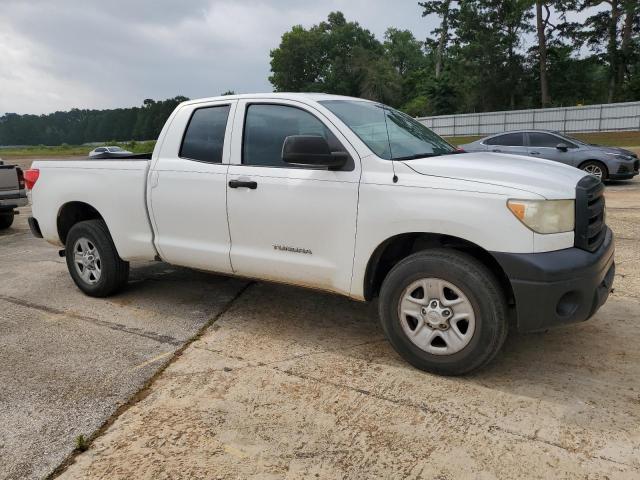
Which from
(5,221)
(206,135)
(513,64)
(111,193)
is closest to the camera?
(206,135)

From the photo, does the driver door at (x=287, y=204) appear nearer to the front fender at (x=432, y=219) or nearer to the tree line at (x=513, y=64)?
the front fender at (x=432, y=219)

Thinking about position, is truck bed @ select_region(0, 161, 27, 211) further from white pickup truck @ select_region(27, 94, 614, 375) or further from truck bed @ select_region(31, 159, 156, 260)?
white pickup truck @ select_region(27, 94, 614, 375)

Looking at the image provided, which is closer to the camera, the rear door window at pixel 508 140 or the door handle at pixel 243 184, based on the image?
the door handle at pixel 243 184

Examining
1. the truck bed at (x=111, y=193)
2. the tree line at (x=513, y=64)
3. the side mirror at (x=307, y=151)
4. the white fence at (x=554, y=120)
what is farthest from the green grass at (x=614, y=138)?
the side mirror at (x=307, y=151)

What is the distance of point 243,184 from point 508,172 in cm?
184

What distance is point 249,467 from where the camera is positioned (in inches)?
100

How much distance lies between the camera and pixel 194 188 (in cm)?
427

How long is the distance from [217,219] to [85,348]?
1348mm

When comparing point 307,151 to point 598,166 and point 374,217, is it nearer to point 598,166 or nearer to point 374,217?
point 374,217

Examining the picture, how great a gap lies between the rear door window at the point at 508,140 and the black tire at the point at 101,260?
9.96 metres

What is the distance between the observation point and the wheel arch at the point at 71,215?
17.3 feet

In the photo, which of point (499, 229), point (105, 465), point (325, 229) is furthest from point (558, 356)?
point (105, 465)

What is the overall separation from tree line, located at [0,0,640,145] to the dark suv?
74.0ft

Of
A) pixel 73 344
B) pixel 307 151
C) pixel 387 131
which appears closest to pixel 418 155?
pixel 387 131
